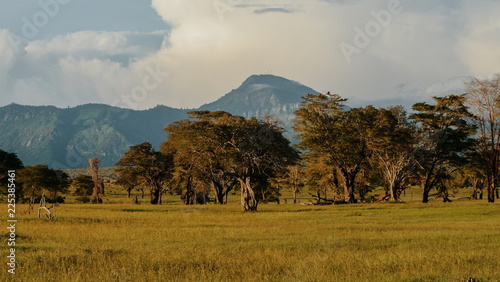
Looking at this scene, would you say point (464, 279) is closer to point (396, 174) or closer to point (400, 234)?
point (400, 234)

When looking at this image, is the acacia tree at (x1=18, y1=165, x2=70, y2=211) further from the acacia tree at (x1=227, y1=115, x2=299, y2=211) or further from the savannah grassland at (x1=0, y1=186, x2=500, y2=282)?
the savannah grassland at (x1=0, y1=186, x2=500, y2=282)

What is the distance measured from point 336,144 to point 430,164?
721 inches

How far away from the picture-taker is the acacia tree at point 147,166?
94562 mm

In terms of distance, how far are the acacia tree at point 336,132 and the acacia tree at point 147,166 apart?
103 ft

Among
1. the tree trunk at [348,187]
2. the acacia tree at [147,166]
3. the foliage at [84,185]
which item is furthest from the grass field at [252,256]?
the foliage at [84,185]

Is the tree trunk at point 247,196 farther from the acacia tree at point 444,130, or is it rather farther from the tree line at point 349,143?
the acacia tree at point 444,130

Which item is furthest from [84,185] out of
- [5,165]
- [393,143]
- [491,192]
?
[491,192]

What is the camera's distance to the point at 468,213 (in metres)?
50.9

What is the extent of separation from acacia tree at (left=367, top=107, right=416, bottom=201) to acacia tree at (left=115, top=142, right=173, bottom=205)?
41816mm

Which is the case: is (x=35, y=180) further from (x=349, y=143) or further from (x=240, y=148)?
(x=349, y=143)

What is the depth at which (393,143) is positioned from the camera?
233 feet

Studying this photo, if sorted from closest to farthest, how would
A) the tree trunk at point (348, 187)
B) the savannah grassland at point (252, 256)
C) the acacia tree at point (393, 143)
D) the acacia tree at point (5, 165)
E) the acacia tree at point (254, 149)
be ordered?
1. the savannah grassland at point (252, 256)
2. the acacia tree at point (254, 149)
3. the acacia tree at point (393, 143)
4. the tree trunk at point (348, 187)
5. the acacia tree at point (5, 165)

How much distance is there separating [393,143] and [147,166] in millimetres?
49648

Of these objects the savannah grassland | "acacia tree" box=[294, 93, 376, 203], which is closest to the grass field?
the savannah grassland
